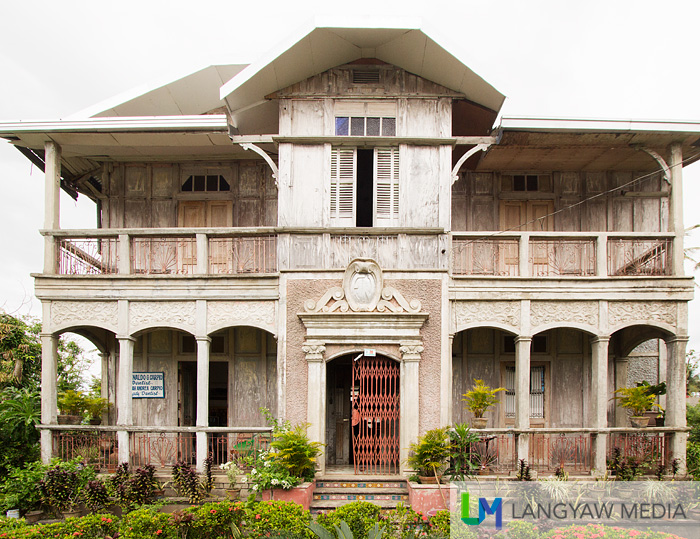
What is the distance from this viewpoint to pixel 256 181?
45.8 feet

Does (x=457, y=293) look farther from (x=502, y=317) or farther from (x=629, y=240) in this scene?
(x=629, y=240)

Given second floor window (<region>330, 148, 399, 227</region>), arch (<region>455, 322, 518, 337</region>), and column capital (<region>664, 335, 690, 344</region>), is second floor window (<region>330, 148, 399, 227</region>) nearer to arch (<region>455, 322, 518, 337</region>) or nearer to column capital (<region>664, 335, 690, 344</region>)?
arch (<region>455, 322, 518, 337</region>)

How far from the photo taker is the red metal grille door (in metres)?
11.1

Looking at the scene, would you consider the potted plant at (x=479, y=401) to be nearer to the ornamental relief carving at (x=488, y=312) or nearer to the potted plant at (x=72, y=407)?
the ornamental relief carving at (x=488, y=312)

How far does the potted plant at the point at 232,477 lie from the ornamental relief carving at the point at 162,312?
2.80 metres

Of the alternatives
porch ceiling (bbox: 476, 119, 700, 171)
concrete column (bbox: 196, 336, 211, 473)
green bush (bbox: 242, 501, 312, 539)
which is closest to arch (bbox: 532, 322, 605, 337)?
porch ceiling (bbox: 476, 119, 700, 171)

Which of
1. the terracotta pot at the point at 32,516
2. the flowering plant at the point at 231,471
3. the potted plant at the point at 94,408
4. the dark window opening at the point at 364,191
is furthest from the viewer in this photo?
the dark window opening at the point at 364,191

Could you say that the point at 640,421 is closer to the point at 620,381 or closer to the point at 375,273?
the point at 620,381

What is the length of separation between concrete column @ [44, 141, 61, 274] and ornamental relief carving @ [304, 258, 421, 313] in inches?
209

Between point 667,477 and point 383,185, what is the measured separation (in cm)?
766

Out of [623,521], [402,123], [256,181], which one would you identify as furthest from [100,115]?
[623,521]

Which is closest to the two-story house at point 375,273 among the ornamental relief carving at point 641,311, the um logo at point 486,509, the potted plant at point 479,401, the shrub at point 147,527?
the ornamental relief carving at point 641,311

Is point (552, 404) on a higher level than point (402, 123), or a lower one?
lower

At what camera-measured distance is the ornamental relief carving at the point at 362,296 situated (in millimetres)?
11195
